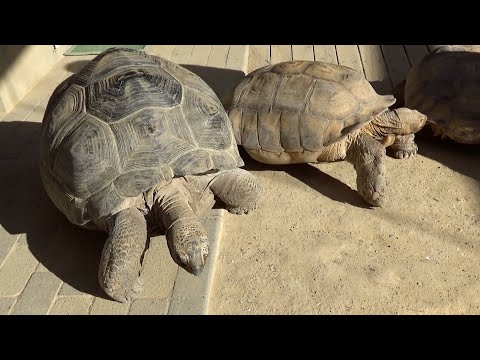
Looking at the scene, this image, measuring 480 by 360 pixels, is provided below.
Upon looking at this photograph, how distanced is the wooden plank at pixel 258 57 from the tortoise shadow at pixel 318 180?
2.08 meters

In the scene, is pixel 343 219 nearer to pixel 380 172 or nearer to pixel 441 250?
pixel 380 172

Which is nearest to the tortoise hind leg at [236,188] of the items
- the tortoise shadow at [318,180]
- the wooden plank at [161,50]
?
the tortoise shadow at [318,180]

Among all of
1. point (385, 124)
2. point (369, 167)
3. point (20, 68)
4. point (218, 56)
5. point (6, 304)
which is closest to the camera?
point (6, 304)

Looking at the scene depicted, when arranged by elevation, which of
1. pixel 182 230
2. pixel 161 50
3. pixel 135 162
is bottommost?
pixel 161 50

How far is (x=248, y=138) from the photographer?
412 cm

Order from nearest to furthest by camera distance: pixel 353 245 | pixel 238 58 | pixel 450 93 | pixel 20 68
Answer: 1. pixel 353 245
2. pixel 450 93
3. pixel 20 68
4. pixel 238 58

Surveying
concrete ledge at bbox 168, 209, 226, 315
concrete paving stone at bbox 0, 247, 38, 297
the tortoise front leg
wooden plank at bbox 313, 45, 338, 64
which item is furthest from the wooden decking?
concrete paving stone at bbox 0, 247, 38, 297

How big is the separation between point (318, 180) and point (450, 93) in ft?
4.86

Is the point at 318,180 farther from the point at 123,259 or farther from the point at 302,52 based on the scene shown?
the point at 302,52

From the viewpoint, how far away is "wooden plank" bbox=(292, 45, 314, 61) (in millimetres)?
6441

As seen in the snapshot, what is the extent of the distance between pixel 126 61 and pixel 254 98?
Answer: 3.75 feet

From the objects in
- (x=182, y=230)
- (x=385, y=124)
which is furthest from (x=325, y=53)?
(x=182, y=230)

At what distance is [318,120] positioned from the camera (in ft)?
12.9

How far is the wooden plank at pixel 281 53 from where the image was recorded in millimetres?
6434
